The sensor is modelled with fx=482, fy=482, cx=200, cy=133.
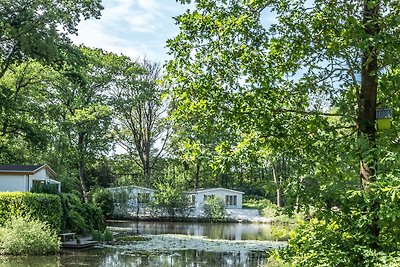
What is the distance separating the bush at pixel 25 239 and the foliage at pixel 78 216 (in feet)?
9.22

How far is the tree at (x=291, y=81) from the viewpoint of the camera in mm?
4949

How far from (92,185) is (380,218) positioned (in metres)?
40.3

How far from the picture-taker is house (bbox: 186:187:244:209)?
41812 millimetres

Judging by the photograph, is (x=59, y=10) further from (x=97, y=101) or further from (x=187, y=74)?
(x=97, y=101)


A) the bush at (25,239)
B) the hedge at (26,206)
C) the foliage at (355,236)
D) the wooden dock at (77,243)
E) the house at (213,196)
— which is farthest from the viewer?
the house at (213,196)

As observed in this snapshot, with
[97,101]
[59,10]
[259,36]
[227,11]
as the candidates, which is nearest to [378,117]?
[259,36]

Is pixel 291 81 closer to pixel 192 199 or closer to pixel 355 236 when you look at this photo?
pixel 355 236

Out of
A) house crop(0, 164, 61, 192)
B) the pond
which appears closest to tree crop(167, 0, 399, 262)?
the pond

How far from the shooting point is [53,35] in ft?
52.5

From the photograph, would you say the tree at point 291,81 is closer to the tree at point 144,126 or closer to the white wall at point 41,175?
the white wall at point 41,175

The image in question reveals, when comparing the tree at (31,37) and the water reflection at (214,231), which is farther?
the water reflection at (214,231)

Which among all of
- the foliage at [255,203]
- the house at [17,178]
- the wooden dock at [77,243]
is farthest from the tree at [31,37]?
the foliage at [255,203]

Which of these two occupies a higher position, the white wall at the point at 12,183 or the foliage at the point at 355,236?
the white wall at the point at 12,183

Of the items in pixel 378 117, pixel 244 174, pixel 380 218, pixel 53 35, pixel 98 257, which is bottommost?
pixel 98 257
